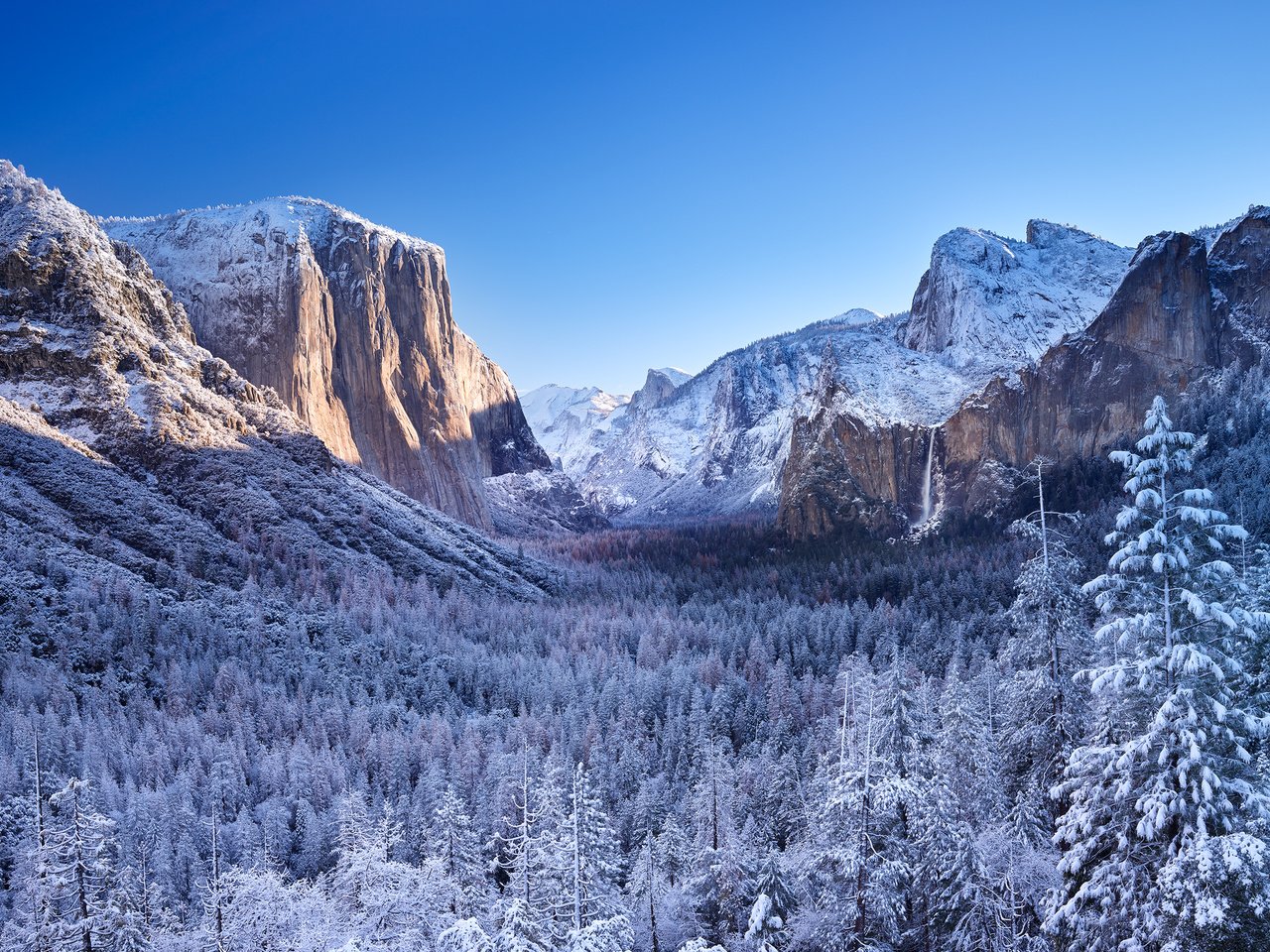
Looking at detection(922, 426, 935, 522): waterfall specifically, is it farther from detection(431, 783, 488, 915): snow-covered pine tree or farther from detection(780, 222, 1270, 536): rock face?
detection(431, 783, 488, 915): snow-covered pine tree

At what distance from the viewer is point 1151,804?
14.2 meters

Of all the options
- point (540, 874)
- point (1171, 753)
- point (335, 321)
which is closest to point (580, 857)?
point (540, 874)

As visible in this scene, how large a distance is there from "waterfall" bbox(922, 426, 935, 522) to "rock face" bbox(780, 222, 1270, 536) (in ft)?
0.77

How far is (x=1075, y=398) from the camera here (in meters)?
150

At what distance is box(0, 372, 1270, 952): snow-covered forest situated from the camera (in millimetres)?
14977

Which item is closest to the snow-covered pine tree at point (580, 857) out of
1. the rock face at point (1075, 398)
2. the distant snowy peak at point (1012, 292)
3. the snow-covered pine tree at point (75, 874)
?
the snow-covered pine tree at point (75, 874)

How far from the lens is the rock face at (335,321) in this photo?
155000mm

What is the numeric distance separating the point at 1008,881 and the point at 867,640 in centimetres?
7191

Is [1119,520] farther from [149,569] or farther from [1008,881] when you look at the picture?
[149,569]

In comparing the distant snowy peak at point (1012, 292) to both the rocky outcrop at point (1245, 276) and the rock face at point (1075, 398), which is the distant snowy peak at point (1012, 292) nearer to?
the rock face at point (1075, 398)

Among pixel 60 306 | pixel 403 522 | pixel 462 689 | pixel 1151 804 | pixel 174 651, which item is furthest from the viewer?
pixel 403 522

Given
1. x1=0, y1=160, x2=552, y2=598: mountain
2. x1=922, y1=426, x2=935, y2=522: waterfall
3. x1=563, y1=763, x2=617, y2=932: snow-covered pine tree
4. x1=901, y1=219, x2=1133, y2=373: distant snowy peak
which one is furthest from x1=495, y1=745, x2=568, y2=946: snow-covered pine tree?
x1=901, y1=219, x2=1133, y2=373: distant snowy peak

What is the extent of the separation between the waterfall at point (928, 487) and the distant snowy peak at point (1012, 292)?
2012 centimetres

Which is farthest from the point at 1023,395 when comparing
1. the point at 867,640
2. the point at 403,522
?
the point at 403,522
